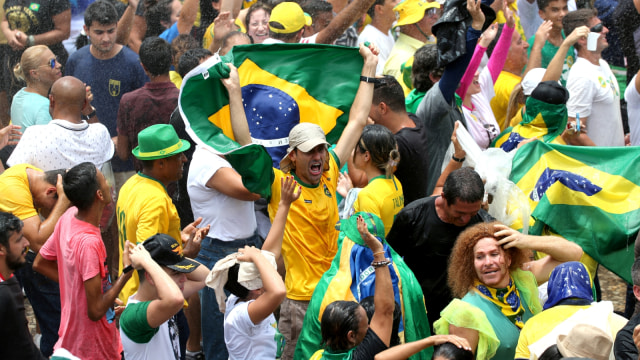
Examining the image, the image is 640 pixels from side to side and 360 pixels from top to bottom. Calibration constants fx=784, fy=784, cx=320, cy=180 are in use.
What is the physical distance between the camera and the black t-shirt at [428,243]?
495cm

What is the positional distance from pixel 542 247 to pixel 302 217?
1.49m

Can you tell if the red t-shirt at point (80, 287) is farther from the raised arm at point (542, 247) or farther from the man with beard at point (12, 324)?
the raised arm at point (542, 247)

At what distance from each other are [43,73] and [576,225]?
4.58 metres

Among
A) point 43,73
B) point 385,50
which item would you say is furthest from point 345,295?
point 385,50

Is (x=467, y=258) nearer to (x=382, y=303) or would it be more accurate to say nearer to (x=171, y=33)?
(x=382, y=303)

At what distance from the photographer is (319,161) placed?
4938 mm

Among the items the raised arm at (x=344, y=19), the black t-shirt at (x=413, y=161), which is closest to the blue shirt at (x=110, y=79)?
the raised arm at (x=344, y=19)

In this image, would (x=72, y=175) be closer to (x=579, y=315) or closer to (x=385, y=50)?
(x=579, y=315)

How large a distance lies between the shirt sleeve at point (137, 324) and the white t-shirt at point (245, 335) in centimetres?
41

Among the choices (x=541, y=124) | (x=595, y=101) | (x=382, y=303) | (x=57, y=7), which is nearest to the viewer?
(x=382, y=303)

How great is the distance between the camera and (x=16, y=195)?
5.37 m

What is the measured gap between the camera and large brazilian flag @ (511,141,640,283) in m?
5.37

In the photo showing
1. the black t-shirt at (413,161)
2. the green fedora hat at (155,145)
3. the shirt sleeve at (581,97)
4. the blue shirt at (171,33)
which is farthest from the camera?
the blue shirt at (171,33)

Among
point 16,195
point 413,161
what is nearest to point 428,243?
point 413,161
